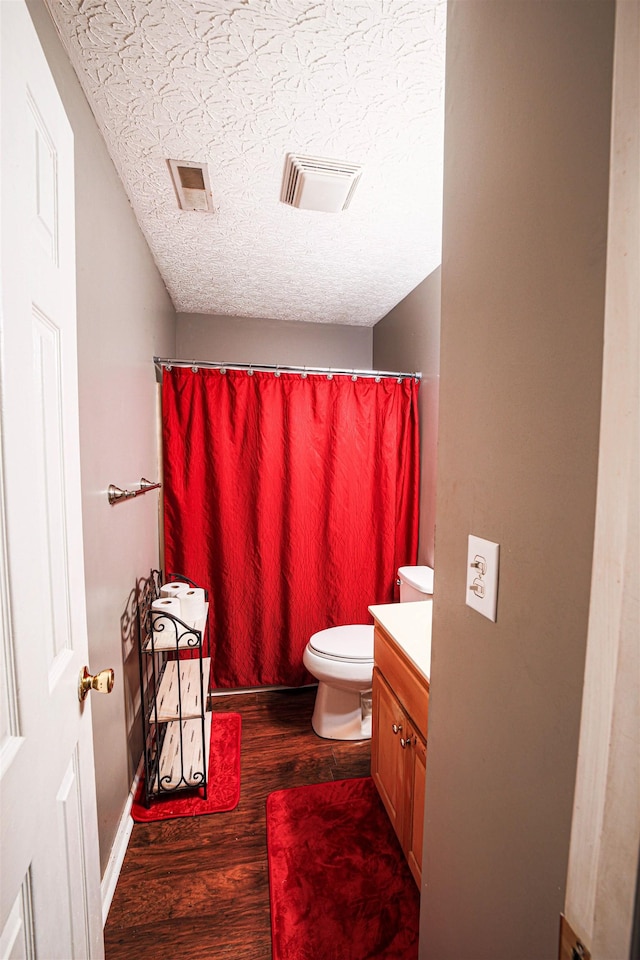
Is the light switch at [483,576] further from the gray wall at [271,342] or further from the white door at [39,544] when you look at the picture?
the gray wall at [271,342]

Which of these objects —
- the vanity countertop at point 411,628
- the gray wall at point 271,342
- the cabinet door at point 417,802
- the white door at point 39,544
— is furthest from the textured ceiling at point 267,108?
the cabinet door at point 417,802

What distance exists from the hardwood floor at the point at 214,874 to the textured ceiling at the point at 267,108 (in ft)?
7.74

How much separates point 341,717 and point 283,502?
1.16 meters

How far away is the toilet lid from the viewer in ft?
6.37

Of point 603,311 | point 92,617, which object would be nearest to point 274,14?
point 603,311

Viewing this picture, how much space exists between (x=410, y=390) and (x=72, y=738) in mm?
2241

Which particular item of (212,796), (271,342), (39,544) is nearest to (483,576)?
(39,544)

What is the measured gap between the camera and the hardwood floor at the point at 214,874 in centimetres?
120

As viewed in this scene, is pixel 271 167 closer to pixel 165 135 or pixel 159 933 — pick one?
pixel 165 135

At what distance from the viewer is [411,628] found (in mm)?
1477

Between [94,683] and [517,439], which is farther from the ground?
[517,439]

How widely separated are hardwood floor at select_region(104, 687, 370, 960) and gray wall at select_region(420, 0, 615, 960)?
777 millimetres

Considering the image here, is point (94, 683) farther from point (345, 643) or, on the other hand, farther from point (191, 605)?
point (345, 643)

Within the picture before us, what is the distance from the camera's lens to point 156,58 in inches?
40.2
